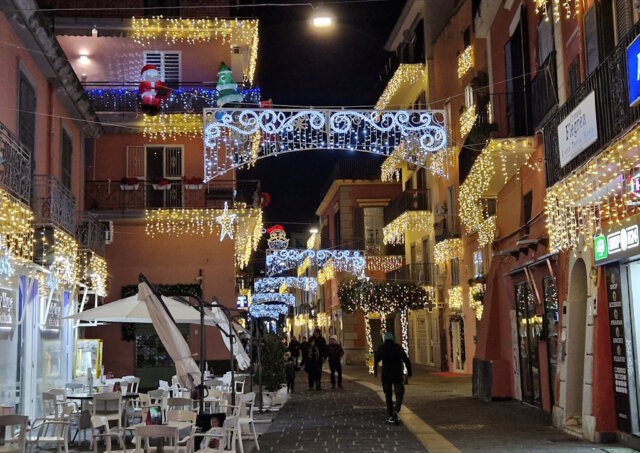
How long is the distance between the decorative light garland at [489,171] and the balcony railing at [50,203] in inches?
361

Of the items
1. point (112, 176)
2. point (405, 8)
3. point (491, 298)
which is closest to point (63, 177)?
point (112, 176)

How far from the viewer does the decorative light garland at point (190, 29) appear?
2702 centimetres

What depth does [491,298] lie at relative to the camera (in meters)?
19.9

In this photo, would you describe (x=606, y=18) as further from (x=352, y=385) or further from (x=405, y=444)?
(x=352, y=385)

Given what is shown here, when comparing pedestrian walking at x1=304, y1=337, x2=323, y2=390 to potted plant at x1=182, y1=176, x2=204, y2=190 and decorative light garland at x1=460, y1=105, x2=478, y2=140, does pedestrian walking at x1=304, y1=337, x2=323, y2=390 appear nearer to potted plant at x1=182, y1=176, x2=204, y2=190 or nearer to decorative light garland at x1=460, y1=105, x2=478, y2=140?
potted plant at x1=182, y1=176, x2=204, y2=190

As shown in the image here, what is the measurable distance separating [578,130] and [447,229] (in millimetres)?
20876

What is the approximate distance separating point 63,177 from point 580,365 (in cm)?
1317

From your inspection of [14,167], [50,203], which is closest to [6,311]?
[14,167]

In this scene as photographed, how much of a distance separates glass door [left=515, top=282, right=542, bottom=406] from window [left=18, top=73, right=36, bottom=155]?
11.0 metres

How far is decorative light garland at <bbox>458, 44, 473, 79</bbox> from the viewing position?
2748cm

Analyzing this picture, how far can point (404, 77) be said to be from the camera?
36031mm

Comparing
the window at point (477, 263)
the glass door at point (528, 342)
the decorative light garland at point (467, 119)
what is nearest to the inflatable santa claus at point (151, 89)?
the decorative light garland at point (467, 119)

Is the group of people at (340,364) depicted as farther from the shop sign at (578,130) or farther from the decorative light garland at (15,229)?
the decorative light garland at (15,229)

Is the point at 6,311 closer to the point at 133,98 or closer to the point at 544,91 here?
the point at 544,91
